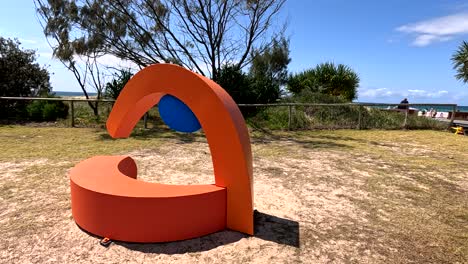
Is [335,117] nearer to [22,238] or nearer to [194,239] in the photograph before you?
[194,239]

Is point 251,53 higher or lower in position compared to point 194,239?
higher

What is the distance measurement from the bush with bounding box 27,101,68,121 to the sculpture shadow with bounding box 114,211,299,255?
11.9 metres

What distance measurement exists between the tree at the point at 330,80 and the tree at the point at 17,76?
1402cm

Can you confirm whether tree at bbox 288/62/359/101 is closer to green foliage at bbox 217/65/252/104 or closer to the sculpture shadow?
green foliage at bbox 217/65/252/104

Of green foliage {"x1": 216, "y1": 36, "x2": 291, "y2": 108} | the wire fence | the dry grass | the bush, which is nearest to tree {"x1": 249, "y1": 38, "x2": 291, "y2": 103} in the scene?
green foliage {"x1": 216, "y1": 36, "x2": 291, "y2": 108}

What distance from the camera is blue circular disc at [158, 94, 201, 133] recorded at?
4.04 metres

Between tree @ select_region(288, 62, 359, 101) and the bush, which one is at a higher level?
tree @ select_region(288, 62, 359, 101)

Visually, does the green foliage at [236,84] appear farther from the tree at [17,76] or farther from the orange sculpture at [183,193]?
the orange sculpture at [183,193]

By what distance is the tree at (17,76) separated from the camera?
14266 millimetres

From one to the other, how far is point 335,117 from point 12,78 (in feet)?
47.7


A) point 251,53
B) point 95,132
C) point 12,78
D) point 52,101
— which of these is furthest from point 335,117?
point 12,78

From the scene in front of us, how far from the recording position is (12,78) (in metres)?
14.6

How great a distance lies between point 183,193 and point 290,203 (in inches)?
74.2

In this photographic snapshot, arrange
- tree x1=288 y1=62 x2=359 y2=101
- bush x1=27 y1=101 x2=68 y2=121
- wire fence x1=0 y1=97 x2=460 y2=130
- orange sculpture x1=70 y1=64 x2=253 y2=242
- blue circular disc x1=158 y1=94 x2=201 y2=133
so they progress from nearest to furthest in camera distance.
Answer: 1. orange sculpture x1=70 y1=64 x2=253 y2=242
2. blue circular disc x1=158 y1=94 x2=201 y2=133
3. wire fence x1=0 y1=97 x2=460 y2=130
4. bush x1=27 y1=101 x2=68 y2=121
5. tree x1=288 y1=62 x2=359 y2=101
